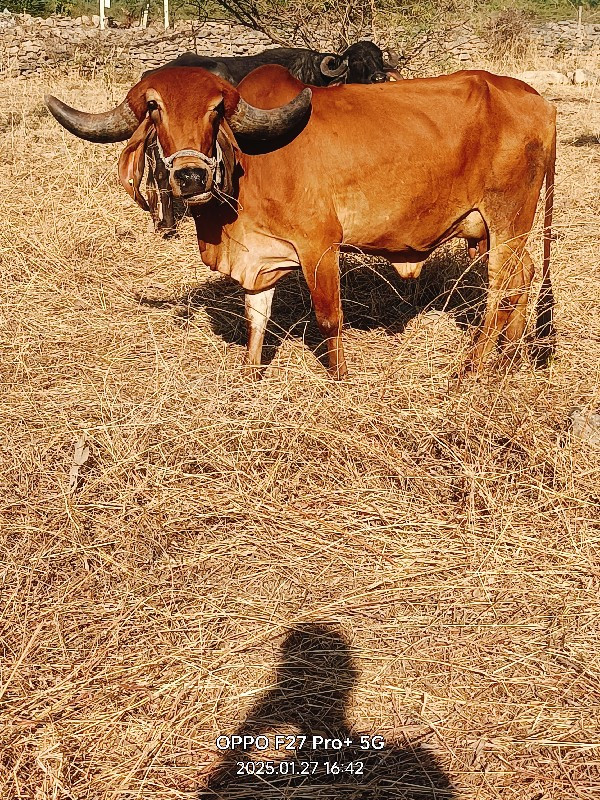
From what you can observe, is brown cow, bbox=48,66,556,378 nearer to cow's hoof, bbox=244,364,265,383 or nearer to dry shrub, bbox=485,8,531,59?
cow's hoof, bbox=244,364,265,383

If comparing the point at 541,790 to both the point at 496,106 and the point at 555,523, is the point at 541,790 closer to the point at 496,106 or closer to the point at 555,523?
the point at 555,523

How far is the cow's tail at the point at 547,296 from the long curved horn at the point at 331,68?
295 centimetres

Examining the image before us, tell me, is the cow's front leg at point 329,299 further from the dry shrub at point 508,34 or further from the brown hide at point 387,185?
the dry shrub at point 508,34

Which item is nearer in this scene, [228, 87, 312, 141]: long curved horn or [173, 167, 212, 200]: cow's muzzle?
[173, 167, 212, 200]: cow's muzzle

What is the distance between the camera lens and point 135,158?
482 centimetres

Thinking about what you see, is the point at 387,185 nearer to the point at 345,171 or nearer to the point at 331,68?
the point at 345,171

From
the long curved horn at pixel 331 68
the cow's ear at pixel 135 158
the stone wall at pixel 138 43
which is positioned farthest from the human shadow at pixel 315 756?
the stone wall at pixel 138 43

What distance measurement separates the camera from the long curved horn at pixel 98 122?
4.85 metres

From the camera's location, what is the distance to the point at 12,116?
483 inches

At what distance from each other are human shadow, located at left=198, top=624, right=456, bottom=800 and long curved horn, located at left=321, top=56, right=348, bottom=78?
5951 mm

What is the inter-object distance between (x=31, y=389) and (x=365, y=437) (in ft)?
6.91

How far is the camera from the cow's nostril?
14.4 feet

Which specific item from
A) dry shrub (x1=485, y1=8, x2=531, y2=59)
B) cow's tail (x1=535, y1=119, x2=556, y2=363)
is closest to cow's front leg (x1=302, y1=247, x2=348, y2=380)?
cow's tail (x1=535, y1=119, x2=556, y2=363)

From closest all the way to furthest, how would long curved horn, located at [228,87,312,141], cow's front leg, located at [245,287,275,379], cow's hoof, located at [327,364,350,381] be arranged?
long curved horn, located at [228,87,312,141] < cow's hoof, located at [327,364,350,381] < cow's front leg, located at [245,287,275,379]
